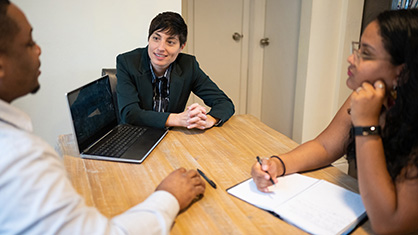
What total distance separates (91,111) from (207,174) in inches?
20.3

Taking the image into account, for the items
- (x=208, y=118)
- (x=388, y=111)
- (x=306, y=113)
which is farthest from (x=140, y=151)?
(x=306, y=113)

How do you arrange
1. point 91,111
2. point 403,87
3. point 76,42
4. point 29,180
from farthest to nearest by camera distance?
point 76,42 < point 91,111 < point 403,87 < point 29,180

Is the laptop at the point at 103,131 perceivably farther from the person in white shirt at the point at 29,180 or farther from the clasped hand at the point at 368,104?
the clasped hand at the point at 368,104

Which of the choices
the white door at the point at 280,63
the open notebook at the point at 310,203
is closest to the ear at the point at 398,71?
the open notebook at the point at 310,203

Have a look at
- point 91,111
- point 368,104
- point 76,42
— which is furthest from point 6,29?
point 76,42

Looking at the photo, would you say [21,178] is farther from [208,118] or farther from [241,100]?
[241,100]

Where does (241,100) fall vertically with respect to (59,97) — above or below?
below

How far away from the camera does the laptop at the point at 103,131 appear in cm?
117

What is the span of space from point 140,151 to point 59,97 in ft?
4.02

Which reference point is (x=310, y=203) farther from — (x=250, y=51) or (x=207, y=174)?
(x=250, y=51)

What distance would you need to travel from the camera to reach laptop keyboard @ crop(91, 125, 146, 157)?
1.20 m

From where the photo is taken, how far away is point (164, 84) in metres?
1.79

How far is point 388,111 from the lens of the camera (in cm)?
92

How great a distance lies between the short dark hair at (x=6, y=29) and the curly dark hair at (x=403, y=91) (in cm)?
87
